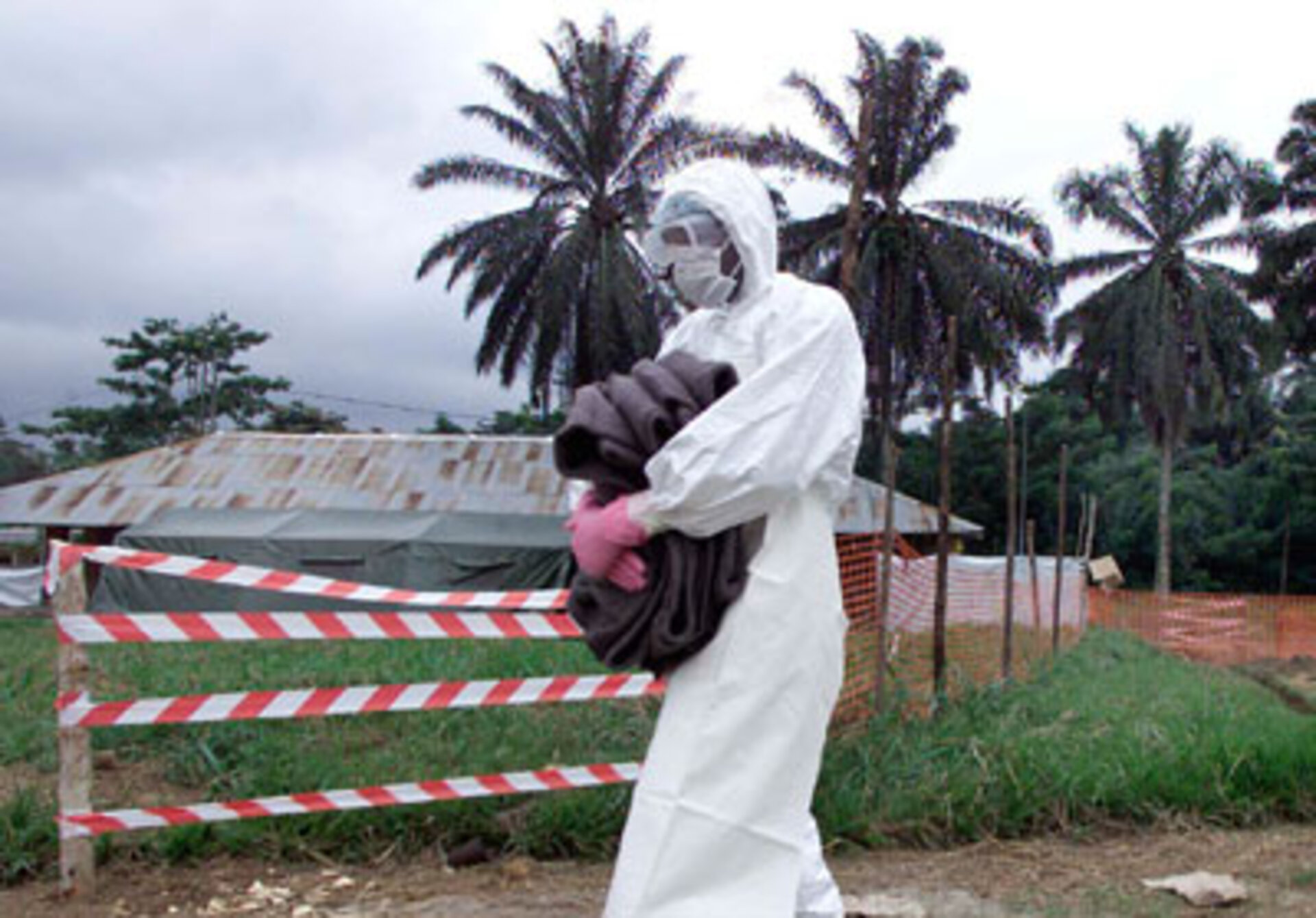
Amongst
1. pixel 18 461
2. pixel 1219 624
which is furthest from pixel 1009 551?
pixel 18 461

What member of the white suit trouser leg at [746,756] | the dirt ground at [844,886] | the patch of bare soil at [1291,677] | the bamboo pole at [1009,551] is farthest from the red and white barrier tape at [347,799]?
the patch of bare soil at [1291,677]

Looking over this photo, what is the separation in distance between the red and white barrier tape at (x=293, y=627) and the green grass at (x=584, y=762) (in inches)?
29.5

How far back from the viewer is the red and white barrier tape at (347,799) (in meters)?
4.05

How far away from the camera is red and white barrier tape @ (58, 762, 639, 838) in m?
4.05

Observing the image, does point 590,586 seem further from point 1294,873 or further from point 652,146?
point 652,146

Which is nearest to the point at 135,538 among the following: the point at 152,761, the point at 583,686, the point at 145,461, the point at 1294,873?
the point at 145,461

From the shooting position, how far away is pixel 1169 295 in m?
33.7

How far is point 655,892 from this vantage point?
6.89 feet

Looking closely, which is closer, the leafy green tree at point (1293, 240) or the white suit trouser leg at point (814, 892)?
the white suit trouser leg at point (814, 892)

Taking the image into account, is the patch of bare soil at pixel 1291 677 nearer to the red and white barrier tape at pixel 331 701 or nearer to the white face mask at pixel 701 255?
the red and white barrier tape at pixel 331 701

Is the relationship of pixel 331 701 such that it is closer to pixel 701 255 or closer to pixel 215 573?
pixel 215 573

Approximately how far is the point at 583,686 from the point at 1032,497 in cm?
3837

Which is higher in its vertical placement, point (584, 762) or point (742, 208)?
point (742, 208)

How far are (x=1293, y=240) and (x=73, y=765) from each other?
110 feet
